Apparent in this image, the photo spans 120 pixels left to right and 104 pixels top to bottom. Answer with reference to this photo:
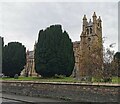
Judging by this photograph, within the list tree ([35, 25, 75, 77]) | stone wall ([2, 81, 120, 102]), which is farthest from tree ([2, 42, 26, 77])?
stone wall ([2, 81, 120, 102])

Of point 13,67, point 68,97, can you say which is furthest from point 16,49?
point 68,97

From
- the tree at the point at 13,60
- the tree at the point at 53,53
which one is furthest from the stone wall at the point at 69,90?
the tree at the point at 13,60

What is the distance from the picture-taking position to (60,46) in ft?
128

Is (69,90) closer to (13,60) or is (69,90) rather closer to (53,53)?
(53,53)

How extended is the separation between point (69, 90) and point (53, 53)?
16005 millimetres

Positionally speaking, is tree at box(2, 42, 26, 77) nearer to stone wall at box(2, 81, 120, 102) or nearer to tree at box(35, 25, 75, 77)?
tree at box(35, 25, 75, 77)

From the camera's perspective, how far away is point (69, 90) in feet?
73.4

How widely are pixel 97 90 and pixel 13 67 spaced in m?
27.3

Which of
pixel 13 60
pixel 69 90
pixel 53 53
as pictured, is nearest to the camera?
pixel 69 90

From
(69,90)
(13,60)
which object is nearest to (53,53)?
(13,60)

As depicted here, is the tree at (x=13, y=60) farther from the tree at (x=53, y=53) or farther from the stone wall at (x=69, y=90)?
the stone wall at (x=69, y=90)

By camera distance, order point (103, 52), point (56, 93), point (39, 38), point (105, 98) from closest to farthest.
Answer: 1. point (105, 98)
2. point (56, 93)
3. point (103, 52)
4. point (39, 38)

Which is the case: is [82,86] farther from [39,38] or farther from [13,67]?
[13,67]

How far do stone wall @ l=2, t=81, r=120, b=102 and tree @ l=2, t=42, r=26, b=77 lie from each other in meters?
14.2
